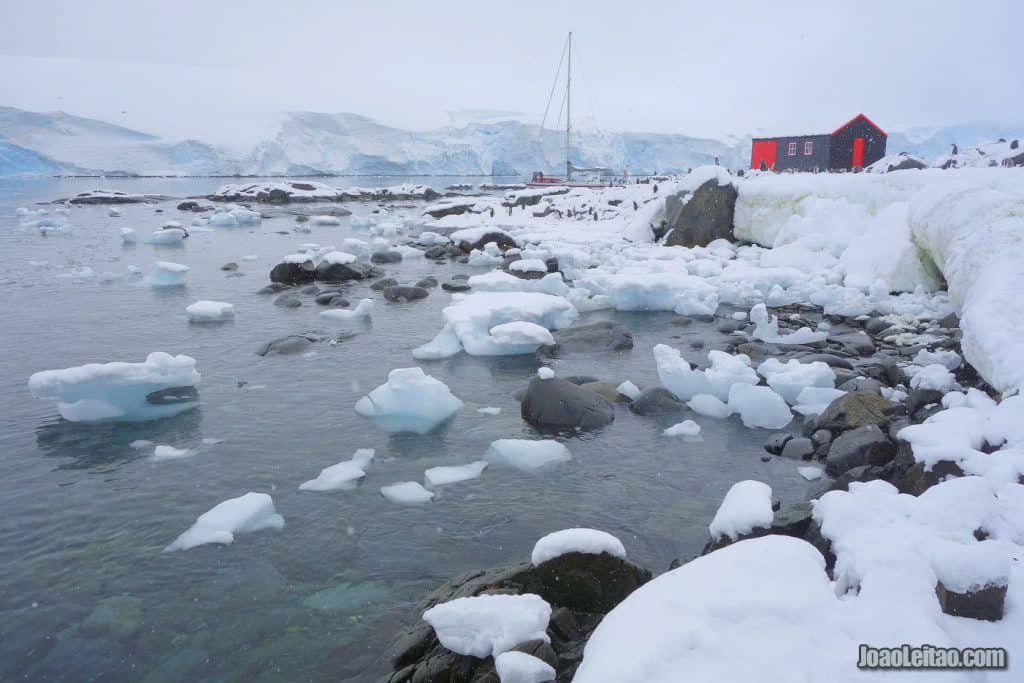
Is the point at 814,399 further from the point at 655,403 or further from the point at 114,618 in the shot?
the point at 114,618

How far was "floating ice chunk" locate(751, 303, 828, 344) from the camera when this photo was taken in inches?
390

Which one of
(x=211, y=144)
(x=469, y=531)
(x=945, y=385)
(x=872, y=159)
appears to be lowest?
(x=469, y=531)

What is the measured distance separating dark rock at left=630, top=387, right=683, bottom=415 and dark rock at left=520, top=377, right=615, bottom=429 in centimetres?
32

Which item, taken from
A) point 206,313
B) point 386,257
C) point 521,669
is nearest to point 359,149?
point 386,257

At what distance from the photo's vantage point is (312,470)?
6.00 meters

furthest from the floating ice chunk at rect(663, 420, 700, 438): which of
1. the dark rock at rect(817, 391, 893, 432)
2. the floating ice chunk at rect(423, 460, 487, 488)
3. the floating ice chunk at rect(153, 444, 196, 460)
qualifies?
the floating ice chunk at rect(153, 444, 196, 460)

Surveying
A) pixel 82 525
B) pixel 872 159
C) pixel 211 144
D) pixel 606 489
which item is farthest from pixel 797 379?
pixel 211 144

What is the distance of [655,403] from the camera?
7410 mm

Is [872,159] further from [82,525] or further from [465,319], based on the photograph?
[82,525]

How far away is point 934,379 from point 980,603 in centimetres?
517

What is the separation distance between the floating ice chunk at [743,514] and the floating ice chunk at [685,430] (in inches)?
95.9

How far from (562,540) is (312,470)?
2.98 m

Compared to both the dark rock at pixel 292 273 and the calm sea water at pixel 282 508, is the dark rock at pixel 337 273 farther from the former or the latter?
the calm sea water at pixel 282 508

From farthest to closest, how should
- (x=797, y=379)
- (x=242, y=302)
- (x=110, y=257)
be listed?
(x=110, y=257) → (x=242, y=302) → (x=797, y=379)
